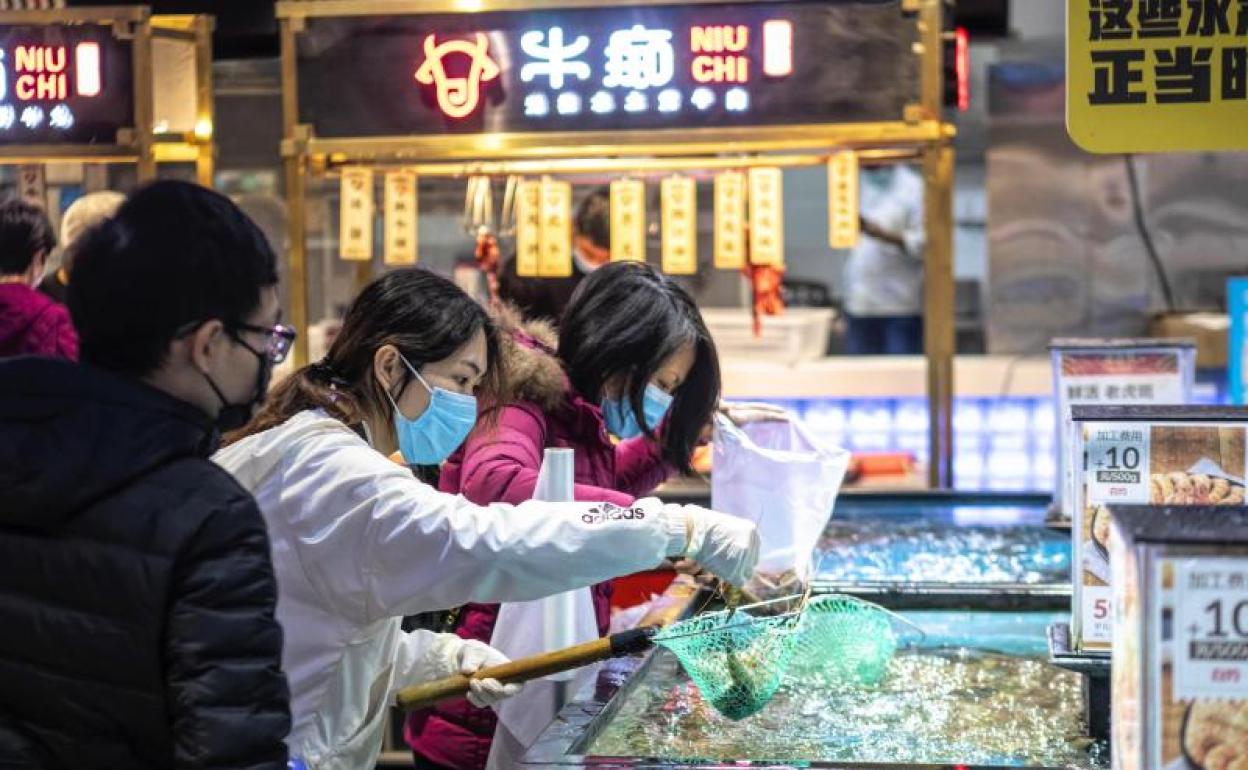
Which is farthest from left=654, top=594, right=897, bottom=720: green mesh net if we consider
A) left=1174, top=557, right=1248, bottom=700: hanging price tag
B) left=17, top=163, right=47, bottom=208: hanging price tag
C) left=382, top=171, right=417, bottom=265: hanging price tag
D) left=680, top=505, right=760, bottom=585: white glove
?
left=17, top=163, right=47, bottom=208: hanging price tag

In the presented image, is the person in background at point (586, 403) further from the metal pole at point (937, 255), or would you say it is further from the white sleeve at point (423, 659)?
the metal pole at point (937, 255)

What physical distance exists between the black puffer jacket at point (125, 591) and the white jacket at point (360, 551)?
1.62ft

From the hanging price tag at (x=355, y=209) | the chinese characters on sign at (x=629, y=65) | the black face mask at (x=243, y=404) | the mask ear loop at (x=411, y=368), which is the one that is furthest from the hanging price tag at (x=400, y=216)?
the black face mask at (x=243, y=404)

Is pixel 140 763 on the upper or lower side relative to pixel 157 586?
lower

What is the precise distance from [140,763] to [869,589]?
2449 mm

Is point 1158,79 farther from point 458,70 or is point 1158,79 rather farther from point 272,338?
point 458,70

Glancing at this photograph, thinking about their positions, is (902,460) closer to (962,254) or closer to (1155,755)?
(962,254)

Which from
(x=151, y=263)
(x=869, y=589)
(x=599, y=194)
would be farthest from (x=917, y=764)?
(x=599, y=194)

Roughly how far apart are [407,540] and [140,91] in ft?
15.2

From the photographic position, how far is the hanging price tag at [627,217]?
7.05 metres

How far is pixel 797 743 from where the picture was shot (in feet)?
9.82

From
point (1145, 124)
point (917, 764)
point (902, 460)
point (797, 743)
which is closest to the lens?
point (917, 764)

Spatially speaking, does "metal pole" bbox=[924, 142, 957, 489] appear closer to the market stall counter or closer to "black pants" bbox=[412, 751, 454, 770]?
the market stall counter

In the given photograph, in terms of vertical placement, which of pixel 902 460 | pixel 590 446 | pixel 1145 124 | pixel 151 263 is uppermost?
pixel 1145 124
